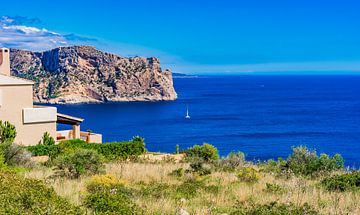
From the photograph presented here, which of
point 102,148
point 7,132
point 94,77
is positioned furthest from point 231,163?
point 94,77

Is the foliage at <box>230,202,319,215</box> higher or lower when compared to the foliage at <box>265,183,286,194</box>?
higher

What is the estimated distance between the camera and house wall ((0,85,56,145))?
82.2 feet

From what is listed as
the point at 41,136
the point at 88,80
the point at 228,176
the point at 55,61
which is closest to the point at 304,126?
the point at 41,136

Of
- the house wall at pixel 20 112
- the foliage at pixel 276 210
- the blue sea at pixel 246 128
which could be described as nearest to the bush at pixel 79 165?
the foliage at pixel 276 210

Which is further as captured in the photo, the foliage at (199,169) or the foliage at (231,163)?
the foliage at (231,163)

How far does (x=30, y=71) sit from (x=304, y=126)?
437 feet

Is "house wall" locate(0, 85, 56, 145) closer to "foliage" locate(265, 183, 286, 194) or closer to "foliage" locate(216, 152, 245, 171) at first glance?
"foliage" locate(216, 152, 245, 171)

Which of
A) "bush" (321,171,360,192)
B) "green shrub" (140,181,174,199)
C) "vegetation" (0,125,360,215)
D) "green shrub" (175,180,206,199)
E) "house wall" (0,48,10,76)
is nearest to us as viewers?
"vegetation" (0,125,360,215)

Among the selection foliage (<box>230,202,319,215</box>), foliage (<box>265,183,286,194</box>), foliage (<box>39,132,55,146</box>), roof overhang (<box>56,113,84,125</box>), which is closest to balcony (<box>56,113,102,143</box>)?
roof overhang (<box>56,113,84,125</box>)

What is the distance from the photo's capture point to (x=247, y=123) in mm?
79250

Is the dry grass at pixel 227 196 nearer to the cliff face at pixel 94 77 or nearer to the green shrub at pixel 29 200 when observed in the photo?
the green shrub at pixel 29 200

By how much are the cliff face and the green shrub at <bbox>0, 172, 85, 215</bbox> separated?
132 meters

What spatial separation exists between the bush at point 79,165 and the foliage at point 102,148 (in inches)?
314

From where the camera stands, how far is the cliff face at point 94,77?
142m
